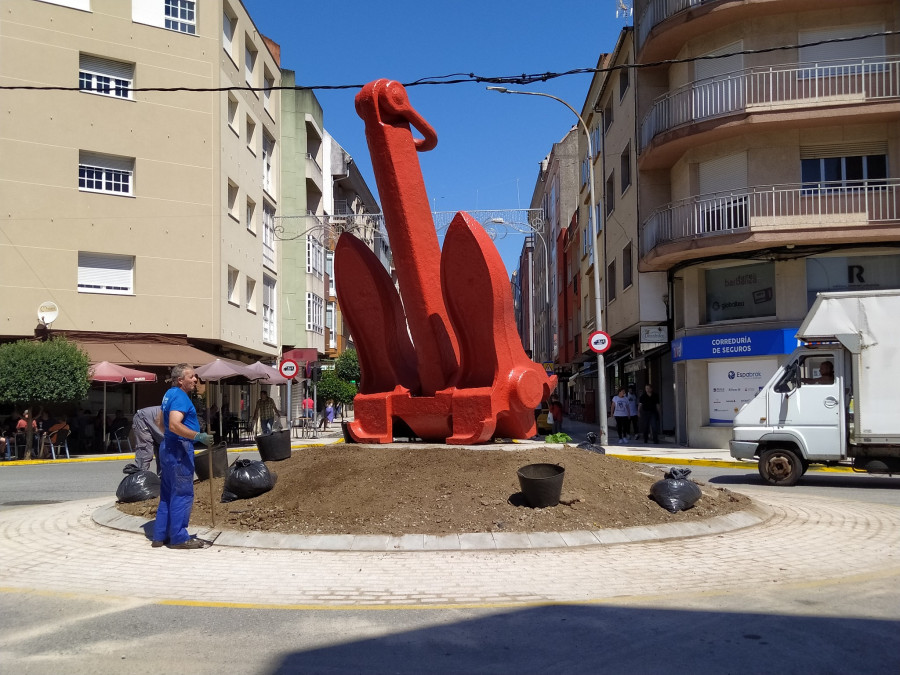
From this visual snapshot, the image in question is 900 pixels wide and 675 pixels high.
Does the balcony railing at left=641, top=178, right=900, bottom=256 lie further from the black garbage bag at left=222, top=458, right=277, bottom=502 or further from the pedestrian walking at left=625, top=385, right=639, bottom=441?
the black garbage bag at left=222, top=458, right=277, bottom=502

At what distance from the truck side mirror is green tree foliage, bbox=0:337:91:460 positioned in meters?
16.8

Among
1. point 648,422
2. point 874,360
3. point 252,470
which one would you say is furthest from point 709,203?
point 252,470

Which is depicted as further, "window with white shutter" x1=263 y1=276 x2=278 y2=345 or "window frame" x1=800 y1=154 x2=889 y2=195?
"window with white shutter" x1=263 y1=276 x2=278 y2=345

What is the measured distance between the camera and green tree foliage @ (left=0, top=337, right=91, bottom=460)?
20.7 meters

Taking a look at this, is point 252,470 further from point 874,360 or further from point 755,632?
point 874,360

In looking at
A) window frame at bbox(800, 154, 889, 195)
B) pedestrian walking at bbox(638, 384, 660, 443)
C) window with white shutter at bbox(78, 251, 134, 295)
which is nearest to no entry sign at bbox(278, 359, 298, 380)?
window with white shutter at bbox(78, 251, 134, 295)

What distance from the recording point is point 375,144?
12.4m

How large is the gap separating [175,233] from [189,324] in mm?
3016

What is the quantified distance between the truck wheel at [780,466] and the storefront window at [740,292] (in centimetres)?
769

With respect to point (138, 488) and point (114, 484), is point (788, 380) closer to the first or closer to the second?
point (138, 488)

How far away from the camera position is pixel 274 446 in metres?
11.4

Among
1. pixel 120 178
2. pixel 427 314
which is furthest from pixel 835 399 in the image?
pixel 120 178

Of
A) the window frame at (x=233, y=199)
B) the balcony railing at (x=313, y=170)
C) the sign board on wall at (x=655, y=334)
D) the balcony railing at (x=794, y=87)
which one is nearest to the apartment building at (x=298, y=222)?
the balcony railing at (x=313, y=170)

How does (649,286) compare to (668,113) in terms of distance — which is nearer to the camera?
(668,113)
